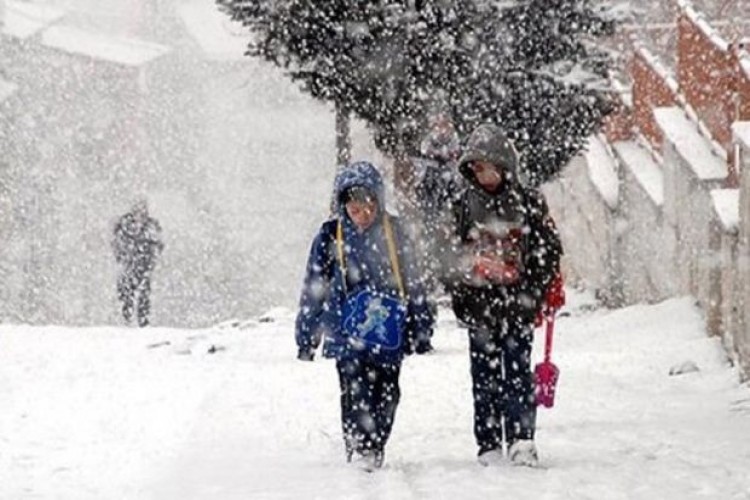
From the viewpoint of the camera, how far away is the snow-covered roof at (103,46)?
5128cm

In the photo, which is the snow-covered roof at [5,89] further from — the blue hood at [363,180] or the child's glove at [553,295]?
the child's glove at [553,295]

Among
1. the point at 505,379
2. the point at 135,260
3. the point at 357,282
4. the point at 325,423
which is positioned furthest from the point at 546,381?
the point at 135,260

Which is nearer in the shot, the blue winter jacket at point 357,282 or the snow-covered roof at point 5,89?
the blue winter jacket at point 357,282

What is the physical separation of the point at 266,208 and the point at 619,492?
43340 mm

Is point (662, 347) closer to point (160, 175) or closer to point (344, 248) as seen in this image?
point (344, 248)

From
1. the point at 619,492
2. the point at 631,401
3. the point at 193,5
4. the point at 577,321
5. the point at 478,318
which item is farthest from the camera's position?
the point at 193,5

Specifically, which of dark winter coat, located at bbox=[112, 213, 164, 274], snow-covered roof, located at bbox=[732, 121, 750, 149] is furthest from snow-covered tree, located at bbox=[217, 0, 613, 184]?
snow-covered roof, located at bbox=[732, 121, 750, 149]

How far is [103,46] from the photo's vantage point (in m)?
52.0

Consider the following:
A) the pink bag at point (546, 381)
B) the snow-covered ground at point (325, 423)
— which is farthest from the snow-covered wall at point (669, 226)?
the pink bag at point (546, 381)

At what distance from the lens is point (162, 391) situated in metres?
11.4

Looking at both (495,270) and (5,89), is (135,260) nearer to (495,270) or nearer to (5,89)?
(495,270)

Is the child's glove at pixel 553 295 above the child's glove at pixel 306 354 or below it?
above

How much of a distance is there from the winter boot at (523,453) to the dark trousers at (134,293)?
13478 mm

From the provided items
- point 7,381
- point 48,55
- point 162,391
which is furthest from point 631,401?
point 48,55
